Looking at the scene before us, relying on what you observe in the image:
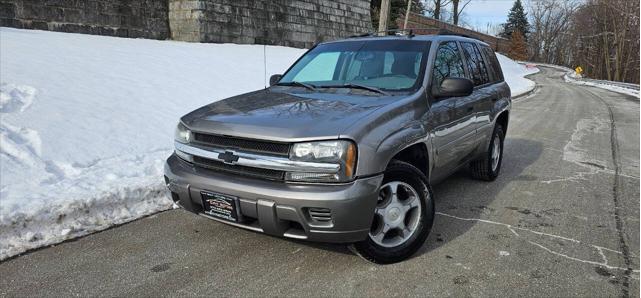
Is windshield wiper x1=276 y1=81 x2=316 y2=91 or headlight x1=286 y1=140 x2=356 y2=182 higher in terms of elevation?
windshield wiper x1=276 y1=81 x2=316 y2=91

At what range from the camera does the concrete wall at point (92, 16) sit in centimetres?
1110

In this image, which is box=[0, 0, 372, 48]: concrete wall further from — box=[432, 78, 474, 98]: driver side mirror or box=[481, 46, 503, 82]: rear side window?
box=[432, 78, 474, 98]: driver side mirror

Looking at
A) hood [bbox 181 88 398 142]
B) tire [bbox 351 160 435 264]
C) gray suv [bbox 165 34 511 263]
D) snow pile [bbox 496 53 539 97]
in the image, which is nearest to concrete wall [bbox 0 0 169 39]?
gray suv [bbox 165 34 511 263]

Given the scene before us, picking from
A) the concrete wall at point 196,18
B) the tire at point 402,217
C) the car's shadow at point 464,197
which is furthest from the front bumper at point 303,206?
the concrete wall at point 196,18

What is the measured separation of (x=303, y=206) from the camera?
2918mm

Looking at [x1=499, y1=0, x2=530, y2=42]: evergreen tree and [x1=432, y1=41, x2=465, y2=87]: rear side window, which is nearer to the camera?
[x1=432, y1=41, x2=465, y2=87]: rear side window

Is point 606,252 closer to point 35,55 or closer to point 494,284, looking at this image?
point 494,284

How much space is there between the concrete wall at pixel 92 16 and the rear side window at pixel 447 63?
35.0 feet

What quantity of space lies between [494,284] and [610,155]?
587 centimetres

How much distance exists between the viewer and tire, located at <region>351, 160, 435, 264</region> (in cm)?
331

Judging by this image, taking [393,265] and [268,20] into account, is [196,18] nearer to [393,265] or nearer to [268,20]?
[268,20]

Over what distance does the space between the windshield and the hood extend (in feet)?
1.26

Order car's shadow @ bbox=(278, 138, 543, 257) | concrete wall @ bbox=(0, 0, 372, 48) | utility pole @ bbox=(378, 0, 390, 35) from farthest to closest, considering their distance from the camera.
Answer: utility pole @ bbox=(378, 0, 390, 35) → concrete wall @ bbox=(0, 0, 372, 48) → car's shadow @ bbox=(278, 138, 543, 257)

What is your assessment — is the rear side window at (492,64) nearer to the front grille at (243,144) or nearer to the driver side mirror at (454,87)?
the driver side mirror at (454,87)
